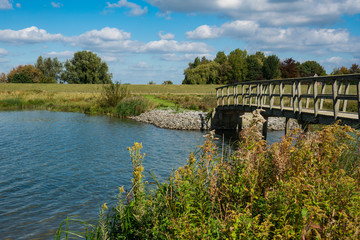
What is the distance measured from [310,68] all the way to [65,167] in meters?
102

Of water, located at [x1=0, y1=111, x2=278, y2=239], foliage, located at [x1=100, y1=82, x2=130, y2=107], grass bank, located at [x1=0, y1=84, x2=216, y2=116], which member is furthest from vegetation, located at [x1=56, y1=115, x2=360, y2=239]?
foliage, located at [x1=100, y1=82, x2=130, y2=107]

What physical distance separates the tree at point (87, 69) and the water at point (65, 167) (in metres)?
72.5

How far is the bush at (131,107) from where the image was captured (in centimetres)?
3538

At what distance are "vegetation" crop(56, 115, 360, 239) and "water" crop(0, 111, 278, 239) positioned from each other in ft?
8.59

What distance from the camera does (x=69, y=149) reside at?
1777 centimetres

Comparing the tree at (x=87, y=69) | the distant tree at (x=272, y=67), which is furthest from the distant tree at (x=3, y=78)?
the distant tree at (x=272, y=67)

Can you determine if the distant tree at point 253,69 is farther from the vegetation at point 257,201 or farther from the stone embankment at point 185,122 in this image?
the vegetation at point 257,201

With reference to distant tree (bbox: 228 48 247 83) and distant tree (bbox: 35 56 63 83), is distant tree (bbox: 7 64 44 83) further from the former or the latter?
distant tree (bbox: 228 48 247 83)

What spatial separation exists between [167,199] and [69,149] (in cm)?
1414

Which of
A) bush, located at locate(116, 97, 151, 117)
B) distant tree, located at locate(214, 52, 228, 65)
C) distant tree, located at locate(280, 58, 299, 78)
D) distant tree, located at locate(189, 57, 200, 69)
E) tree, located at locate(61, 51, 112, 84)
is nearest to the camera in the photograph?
bush, located at locate(116, 97, 151, 117)

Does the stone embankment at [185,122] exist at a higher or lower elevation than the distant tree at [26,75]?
lower

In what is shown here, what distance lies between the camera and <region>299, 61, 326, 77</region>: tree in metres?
100

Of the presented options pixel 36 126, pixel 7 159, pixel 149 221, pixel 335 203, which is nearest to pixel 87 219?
pixel 149 221

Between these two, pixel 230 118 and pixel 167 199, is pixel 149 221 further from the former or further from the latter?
pixel 230 118
